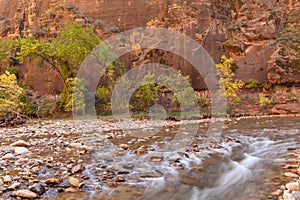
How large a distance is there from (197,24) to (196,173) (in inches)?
870

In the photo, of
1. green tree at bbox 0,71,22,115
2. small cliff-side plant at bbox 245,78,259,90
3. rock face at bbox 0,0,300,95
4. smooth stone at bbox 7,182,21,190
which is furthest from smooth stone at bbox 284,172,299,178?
small cliff-side plant at bbox 245,78,259,90

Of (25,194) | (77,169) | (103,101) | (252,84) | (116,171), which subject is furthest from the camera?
(252,84)

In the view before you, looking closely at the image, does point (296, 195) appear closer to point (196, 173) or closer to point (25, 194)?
point (196, 173)

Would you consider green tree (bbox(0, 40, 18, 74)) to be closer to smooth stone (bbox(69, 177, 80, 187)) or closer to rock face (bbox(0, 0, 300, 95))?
rock face (bbox(0, 0, 300, 95))

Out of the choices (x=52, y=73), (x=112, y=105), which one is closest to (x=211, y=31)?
(x=112, y=105)

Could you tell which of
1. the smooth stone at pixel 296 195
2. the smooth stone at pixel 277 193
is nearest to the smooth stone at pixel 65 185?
the smooth stone at pixel 277 193

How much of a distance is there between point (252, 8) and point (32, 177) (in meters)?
27.0

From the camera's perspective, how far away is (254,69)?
72.8ft

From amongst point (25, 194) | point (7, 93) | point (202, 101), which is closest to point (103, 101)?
point (7, 93)

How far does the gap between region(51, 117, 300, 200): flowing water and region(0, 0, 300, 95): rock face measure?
17716 millimetres

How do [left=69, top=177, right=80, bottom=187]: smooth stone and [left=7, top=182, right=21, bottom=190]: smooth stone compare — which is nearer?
[left=7, top=182, right=21, bottom=190]: smooth stone

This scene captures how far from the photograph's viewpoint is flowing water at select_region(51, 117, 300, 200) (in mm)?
2852

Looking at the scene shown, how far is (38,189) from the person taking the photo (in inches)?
104

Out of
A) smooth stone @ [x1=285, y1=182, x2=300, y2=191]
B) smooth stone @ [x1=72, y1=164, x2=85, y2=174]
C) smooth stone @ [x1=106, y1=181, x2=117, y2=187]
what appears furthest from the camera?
smooth stone @ [x1=72, y1=164, x2=85, y2=174]
